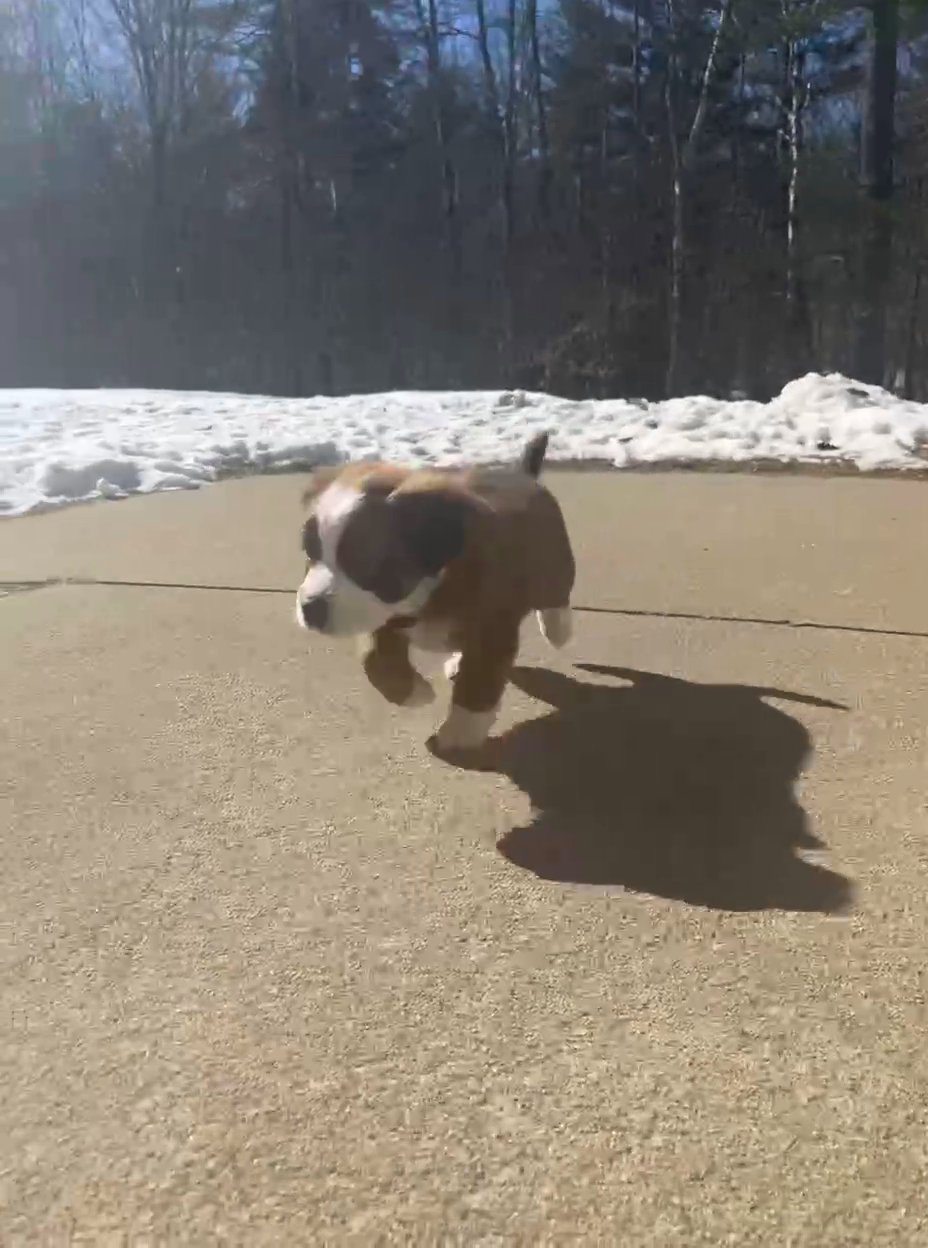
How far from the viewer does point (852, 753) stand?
5.22 feet

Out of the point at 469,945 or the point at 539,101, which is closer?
the point at 469,945

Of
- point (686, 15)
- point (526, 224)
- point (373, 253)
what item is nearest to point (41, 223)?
point (373, 253)

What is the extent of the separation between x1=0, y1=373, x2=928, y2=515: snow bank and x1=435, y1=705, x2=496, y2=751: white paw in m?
2.21

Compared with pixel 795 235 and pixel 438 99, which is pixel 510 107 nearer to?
pixel 438 99

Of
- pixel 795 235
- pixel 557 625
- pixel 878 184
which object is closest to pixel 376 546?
pixel 557 625

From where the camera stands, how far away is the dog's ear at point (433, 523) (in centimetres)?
142

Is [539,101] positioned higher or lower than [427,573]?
higher

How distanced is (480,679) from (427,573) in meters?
0.16

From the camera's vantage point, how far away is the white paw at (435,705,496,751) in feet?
5.00

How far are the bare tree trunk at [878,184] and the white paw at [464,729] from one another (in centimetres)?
729

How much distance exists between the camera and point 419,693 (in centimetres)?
162

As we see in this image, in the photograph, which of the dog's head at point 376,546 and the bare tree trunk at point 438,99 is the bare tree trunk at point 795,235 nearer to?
the bare tree trunk at point 438,99

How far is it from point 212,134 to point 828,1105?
47.7 feet

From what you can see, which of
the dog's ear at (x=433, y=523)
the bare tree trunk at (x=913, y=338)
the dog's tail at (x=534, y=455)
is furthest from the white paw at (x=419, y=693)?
the bare tree trunk at (x=913, y=338)
